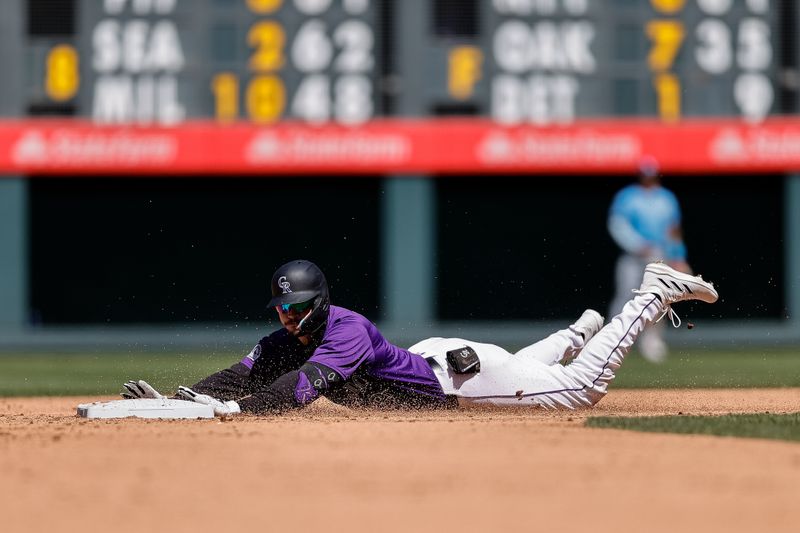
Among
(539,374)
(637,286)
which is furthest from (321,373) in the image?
(637,286)

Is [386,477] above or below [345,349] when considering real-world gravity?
below

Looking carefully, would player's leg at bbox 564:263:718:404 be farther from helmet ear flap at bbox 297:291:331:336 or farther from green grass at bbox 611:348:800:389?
green grass at bbox 611:348:800:389

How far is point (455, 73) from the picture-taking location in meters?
14.4

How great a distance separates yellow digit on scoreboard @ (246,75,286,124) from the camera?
1412cm

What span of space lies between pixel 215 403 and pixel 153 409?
10.8 inches

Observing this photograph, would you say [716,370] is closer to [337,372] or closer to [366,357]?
[366,357]

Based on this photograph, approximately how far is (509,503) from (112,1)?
10351mm

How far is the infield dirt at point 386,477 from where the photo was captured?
3963 mm

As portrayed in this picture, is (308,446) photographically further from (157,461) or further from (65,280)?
(65,280)

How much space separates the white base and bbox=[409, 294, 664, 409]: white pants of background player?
3.62ft

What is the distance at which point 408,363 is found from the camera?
6.69 metres

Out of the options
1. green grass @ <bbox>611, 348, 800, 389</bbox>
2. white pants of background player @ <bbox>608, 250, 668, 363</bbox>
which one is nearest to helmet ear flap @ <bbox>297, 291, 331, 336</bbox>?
green grass @ <bbox>611, 348, 800, 389</bbox>

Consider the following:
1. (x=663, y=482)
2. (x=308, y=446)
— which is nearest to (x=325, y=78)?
(x=308, y=446)

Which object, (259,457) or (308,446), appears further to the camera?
(308,446)
